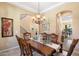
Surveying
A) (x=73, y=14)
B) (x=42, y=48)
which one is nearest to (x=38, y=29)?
(x=42, y=48)

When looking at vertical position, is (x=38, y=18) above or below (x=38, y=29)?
above

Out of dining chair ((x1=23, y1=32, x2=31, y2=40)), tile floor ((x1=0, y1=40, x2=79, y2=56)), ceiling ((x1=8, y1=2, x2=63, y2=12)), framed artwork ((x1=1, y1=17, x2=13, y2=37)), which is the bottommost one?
tile floor ((x1=0, y1=40, x2=79, y2=56))

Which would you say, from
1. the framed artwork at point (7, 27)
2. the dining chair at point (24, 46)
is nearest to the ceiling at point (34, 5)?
the framed artwork at point (7, 27)

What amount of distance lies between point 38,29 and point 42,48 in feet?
1.08

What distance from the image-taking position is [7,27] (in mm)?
1799

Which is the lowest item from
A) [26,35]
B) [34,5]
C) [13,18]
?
A: [26,35]

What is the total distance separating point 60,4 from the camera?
1797mm

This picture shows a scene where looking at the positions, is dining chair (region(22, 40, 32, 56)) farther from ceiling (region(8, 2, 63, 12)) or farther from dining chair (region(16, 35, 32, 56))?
ceiling (region(8, 2, 63, 12))

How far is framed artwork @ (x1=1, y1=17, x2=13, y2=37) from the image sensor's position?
1.78 meters

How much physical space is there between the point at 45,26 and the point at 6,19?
672 millimetres

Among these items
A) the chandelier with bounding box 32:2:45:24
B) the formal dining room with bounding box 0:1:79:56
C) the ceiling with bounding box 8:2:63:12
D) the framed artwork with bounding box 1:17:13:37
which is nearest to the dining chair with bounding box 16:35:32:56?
the formal dining room with bounding box 0:1:79:56

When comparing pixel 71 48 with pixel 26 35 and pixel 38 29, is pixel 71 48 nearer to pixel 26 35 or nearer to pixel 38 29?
pixel 38 29

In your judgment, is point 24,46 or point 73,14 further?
point 24,46

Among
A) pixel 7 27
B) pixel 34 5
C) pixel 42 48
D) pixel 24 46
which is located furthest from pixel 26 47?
pixel 34 5
